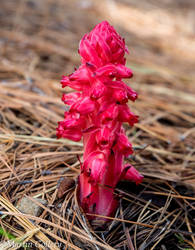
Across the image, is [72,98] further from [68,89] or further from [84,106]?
[68,89]

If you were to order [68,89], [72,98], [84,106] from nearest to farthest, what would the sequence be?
[84,106], [72,98], [68,89]

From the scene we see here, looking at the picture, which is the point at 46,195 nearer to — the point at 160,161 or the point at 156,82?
the point at 160,161

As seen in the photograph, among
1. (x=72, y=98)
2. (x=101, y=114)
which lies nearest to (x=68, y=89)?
(x=72, y=98)

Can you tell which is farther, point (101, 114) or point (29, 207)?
point (29, 207)

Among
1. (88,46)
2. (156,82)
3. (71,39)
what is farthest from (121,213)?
(71,39)

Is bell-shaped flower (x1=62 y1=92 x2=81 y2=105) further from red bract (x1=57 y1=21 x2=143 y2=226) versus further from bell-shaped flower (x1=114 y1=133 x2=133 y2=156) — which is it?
bell-shaped flower (x1=114 y1=133 x2=133 y2=156)

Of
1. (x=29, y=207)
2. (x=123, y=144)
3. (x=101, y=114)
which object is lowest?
(x=29, y=207)
